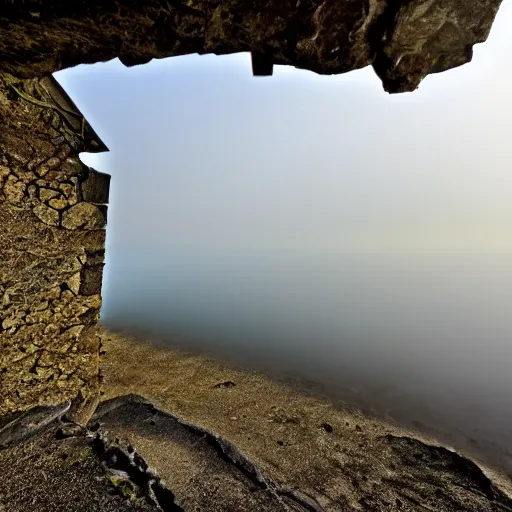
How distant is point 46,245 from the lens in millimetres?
3863

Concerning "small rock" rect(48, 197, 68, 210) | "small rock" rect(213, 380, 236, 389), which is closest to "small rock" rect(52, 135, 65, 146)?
"small rock" rect(48, 197, 68, 210)

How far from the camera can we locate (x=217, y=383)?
865 centimetres

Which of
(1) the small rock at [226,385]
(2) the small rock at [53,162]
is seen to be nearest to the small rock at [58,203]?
(2) the small rock at [53,162]

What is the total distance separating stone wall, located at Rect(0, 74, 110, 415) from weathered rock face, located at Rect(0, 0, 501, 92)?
97 centimetres

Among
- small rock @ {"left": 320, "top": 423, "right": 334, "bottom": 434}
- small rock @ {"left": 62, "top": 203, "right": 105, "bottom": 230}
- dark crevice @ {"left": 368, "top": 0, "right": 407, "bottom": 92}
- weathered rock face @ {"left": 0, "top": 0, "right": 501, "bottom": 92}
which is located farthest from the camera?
small rock @ {"left": 320, "top": 423, "right": 334, "bottom": 434}

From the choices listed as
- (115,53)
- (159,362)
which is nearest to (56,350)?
(115,53)

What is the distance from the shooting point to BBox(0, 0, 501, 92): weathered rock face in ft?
7.15

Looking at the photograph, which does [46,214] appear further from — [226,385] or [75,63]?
[226,385]

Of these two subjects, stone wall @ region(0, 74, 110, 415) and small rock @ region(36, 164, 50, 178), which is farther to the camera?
small rock @ region(36, 164, 50, 178)

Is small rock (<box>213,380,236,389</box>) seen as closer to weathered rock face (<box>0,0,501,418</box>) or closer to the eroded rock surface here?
the eroded rock surface

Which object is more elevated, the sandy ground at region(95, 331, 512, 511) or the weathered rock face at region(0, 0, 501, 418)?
the weathered rock face at region(0, 0, 501, 418)

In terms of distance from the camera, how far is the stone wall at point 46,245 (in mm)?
3566

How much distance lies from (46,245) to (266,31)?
3.81 metres

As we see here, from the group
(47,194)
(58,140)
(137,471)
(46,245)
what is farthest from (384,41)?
(137,471)
